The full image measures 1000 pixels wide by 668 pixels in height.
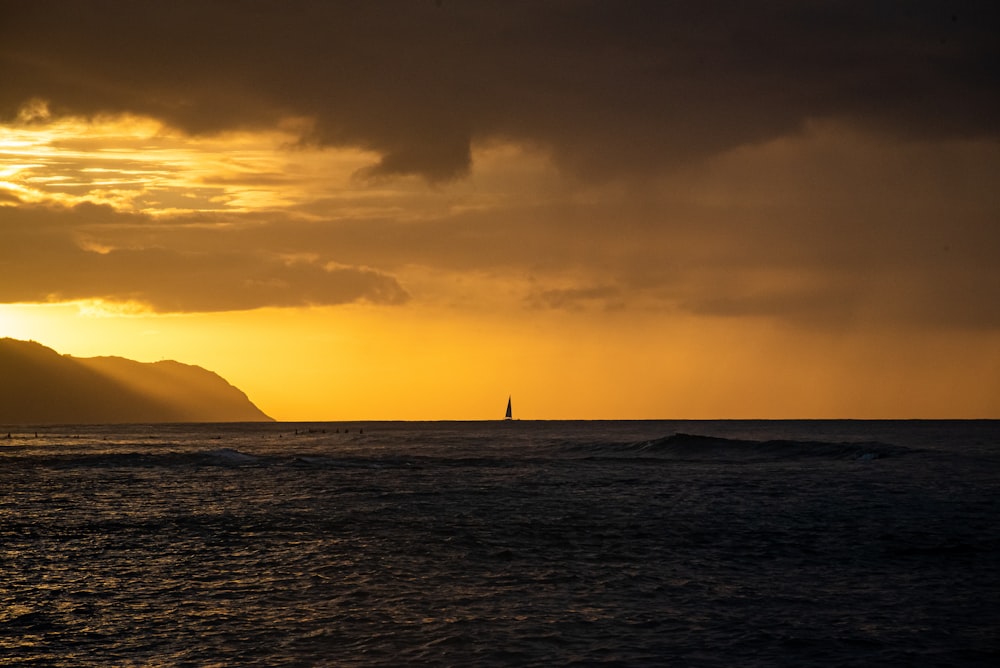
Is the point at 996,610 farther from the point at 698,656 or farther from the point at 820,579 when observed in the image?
the point at 698,656

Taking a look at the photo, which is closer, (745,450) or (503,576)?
(503,576)

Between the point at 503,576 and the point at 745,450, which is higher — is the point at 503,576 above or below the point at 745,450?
below

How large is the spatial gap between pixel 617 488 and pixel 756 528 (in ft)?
72.2

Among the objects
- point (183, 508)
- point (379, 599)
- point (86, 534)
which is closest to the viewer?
point (379, 599)

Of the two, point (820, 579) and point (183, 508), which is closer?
point (820, 579)

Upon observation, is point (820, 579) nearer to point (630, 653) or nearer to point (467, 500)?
point (630, 653)

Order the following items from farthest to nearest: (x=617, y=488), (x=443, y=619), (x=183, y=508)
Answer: (x=617, y=488) < (x=183, y=508) < (x=443, y=619)

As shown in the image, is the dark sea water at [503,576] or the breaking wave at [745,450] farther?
the breaking wave at [745,450]

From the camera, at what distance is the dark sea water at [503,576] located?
2072cm

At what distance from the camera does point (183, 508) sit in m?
50.7

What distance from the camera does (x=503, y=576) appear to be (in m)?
Answer: 29.2

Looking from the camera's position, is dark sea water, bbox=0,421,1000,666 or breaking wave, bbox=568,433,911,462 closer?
dark sea water, bbox=0,421,1000,666

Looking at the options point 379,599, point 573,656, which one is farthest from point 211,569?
point 573,656

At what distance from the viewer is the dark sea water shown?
68.0 feet
